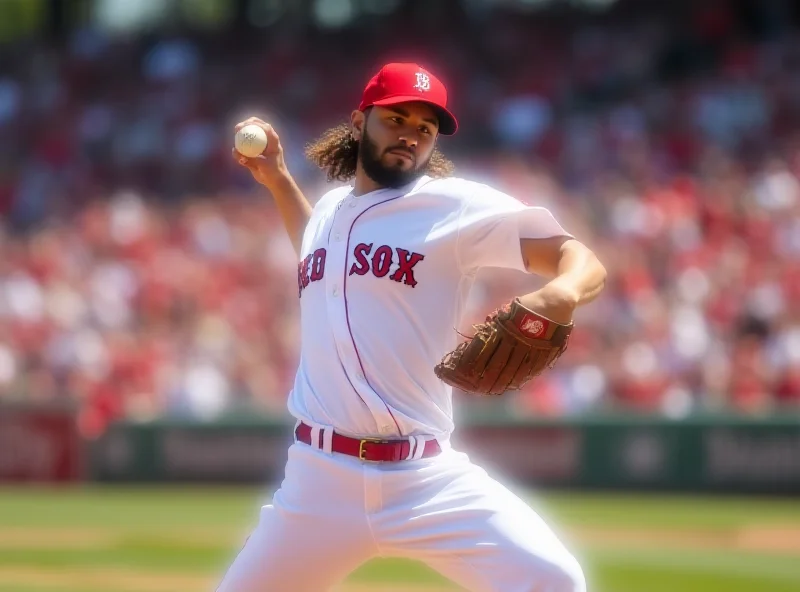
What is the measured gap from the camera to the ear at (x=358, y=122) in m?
3.90

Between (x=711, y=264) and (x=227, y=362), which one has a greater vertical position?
(x=711, y=264)

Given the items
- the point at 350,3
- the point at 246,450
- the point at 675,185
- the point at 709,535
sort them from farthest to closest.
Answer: the point at 350,3, the point at 675,185, the point at 246,450, the point at 709,535

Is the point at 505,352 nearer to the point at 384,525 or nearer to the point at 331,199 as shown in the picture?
the point at 384,525

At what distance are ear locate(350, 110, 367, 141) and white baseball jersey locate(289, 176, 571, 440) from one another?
0.93ft

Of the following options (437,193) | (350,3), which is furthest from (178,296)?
(437,193)

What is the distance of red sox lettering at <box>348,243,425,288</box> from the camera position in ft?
11.9

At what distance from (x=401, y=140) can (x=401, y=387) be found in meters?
0.68

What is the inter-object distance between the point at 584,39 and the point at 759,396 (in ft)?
21.9

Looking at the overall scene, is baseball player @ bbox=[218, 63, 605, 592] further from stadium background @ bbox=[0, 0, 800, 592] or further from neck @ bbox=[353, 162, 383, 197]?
stadium background @ bbox=[0, 0, 800, 592]

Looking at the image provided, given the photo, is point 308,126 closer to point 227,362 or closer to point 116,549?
point 227,362

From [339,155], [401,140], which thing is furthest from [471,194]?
[339,155]

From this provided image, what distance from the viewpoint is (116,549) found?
8.66 m

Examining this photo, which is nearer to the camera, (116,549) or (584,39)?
(116,549)

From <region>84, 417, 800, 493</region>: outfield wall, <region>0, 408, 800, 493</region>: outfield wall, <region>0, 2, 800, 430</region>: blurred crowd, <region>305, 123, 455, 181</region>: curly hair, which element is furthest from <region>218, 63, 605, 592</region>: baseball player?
<region>0, 2, 800, 430</region>: blurred crowd
